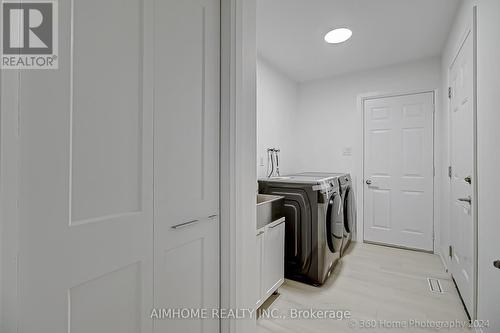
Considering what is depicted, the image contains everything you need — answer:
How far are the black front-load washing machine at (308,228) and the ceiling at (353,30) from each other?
5.03ft

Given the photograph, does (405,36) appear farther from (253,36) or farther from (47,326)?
(47,326)

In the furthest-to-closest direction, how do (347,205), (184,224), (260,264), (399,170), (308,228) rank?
1. (399,170)
2. (347,205)
3. (308,228)
4. (260,264)
5. (184,224)

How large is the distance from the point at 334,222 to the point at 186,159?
6.16ft

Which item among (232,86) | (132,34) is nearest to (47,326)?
(132,34)

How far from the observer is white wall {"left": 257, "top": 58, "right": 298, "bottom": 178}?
2.89 meters

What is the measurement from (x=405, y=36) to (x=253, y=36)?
2032 millimetres

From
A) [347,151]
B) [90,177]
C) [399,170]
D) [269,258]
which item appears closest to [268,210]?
[269,258]

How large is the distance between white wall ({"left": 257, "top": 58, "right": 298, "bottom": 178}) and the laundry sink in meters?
0.68

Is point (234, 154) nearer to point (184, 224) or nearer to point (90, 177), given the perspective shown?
point (184, 224)

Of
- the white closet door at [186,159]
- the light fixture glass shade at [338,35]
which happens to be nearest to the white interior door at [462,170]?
the light fixture glass shade at [338,35]

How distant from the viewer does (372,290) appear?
213 centimetres

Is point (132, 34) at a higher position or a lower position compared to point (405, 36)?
lower

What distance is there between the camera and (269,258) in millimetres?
1863

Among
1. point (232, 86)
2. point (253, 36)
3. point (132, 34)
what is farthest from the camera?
point (253, 36)
